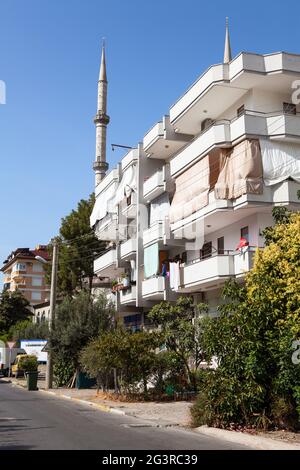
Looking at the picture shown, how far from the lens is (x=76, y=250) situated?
156 ft

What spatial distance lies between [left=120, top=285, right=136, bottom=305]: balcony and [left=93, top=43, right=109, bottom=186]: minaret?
2190 cm

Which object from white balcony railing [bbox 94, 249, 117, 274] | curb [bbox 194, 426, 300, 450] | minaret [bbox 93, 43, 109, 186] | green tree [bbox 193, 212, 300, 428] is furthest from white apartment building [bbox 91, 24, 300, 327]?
minaret [bbox 93, 43, 109, 186]

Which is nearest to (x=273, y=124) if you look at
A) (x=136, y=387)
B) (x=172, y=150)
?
(x=172, y=150)

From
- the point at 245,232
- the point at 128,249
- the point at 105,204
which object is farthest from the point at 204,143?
the point at 105,204

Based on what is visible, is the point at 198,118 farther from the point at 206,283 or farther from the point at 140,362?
the point at 140,362

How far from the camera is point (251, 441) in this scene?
11047mm

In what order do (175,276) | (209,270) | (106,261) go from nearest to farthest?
(209,270)
(175,276)
(106,261)

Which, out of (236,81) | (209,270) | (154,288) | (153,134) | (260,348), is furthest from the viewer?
(153,134)

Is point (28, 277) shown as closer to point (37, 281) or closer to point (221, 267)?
point (37, 281)

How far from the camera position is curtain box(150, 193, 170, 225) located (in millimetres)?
31487

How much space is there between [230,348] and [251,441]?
2823 millimetres

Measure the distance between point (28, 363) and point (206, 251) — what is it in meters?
17.7

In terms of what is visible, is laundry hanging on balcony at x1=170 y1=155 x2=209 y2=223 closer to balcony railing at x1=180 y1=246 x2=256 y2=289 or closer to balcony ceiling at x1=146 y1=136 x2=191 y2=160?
balcony railing at x1=180 y1=246 x2=256 y2=289
